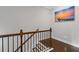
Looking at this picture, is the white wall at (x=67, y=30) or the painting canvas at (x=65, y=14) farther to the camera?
the painting canvas at (x=65, y=14)

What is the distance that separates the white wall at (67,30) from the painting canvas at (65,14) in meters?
0.13

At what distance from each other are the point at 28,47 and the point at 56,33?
1.46 meters

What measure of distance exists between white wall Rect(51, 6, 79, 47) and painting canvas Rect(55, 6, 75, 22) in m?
0.13

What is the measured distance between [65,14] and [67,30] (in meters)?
0.64

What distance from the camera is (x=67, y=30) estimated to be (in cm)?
367

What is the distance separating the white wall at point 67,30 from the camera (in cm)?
327

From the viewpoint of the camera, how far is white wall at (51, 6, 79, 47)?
3.27 m

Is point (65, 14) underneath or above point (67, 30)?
above

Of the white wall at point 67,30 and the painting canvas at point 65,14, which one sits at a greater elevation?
the painting canvas at point 65,14

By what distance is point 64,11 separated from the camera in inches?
149

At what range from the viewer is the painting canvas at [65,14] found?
3.41 meters
